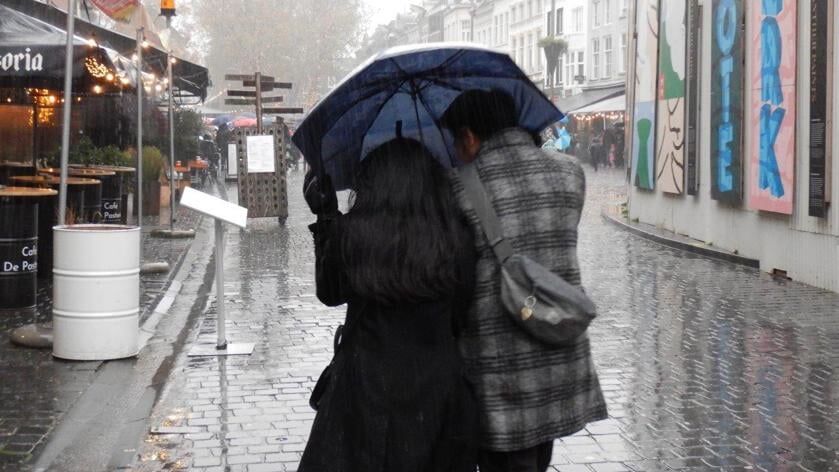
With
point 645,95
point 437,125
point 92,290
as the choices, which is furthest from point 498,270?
point 645,95

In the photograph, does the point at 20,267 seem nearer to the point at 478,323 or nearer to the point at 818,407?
the point at 818,407

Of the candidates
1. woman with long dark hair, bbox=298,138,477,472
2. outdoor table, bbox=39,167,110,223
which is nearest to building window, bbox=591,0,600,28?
outdoor table, bbox=39,167,110,223

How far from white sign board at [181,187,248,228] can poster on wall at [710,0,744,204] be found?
327 inches

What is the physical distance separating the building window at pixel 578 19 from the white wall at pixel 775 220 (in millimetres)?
48578

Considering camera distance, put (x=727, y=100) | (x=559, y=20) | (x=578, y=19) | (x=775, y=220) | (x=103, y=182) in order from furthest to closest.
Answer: (x=559, y=20), (x=578, y=19), (x=103, y=182), (x=727, y=100), (x=775, y=220)

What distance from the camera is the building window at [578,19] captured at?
65.2m

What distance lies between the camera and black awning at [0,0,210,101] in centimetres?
1811

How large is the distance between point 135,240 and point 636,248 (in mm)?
10060

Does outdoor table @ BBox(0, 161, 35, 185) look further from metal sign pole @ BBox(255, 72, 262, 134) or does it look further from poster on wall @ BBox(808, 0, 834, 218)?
poster on wall @ BBox(808, 0, 834, 218)

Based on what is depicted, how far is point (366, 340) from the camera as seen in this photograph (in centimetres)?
338

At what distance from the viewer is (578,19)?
65.9 metres

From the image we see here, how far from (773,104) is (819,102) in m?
1.36

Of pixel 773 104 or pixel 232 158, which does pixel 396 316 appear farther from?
pixel 232 158

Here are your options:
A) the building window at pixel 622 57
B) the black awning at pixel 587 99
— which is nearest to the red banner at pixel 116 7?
the black awning at pixel 587 99
